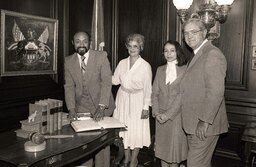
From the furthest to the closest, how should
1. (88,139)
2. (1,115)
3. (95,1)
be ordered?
(95,1) < (1,115) < (88,139)

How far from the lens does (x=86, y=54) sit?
3.42 meters

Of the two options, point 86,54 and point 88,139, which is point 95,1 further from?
point 88,139

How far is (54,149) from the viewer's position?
2.17 metres

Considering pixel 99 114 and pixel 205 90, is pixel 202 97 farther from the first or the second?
pixel 99 114

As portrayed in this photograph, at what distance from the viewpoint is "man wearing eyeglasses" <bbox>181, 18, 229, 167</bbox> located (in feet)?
8.30

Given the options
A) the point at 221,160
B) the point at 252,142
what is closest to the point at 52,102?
the point at 252,142

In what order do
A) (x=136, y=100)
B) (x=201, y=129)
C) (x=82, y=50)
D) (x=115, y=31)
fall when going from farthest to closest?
(x=115, y=31)
(x=136, y=100)
(x=82, y=50)
(x=201, y=129)

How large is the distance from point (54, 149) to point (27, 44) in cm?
187

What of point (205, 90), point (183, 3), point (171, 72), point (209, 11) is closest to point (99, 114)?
point (171, 72)

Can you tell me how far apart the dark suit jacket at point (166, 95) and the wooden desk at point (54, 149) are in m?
0.86

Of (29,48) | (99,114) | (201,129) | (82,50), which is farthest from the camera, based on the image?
(29,48)

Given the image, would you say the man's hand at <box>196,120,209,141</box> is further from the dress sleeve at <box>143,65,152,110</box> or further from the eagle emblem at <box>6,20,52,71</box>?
the eagle emblem at <box>6,20,52,71</box>

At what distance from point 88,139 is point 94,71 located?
1.17m

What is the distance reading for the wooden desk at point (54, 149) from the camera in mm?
1983
